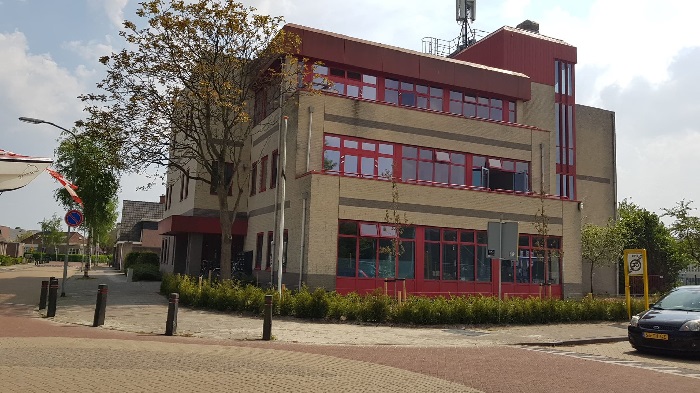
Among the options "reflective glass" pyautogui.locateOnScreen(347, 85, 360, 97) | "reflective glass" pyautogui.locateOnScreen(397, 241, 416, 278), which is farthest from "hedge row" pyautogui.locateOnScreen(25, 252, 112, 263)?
"reflective glass" pyautogui.locateOnScreen(397, 241, 416, 278)

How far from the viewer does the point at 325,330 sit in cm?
A: 1472

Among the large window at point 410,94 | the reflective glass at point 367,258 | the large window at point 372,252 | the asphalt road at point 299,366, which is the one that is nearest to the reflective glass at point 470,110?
the large window at point 410,94

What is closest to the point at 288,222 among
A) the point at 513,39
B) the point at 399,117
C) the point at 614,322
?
the point at 399,117

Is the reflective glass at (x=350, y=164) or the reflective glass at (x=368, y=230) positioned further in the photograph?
the reflective glass at (x=350, y=164)

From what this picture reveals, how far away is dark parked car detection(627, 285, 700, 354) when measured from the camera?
11.7 meters

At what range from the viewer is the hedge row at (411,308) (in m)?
16.5

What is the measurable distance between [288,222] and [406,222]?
15.9 ft

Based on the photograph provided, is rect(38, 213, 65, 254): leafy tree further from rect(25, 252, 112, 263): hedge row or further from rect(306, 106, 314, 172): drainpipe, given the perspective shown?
rect(306, 106, 314, 172): drainpipe

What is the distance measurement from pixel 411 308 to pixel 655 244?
2558 centimetres

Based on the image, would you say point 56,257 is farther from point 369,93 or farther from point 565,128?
point 565,128

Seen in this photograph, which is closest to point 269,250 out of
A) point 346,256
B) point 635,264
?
point 346,256

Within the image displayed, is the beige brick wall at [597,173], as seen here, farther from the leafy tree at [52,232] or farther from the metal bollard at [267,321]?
the leafy tree at [52,232]

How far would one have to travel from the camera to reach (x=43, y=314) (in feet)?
54.6

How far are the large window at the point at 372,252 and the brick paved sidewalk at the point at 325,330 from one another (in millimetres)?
6130
